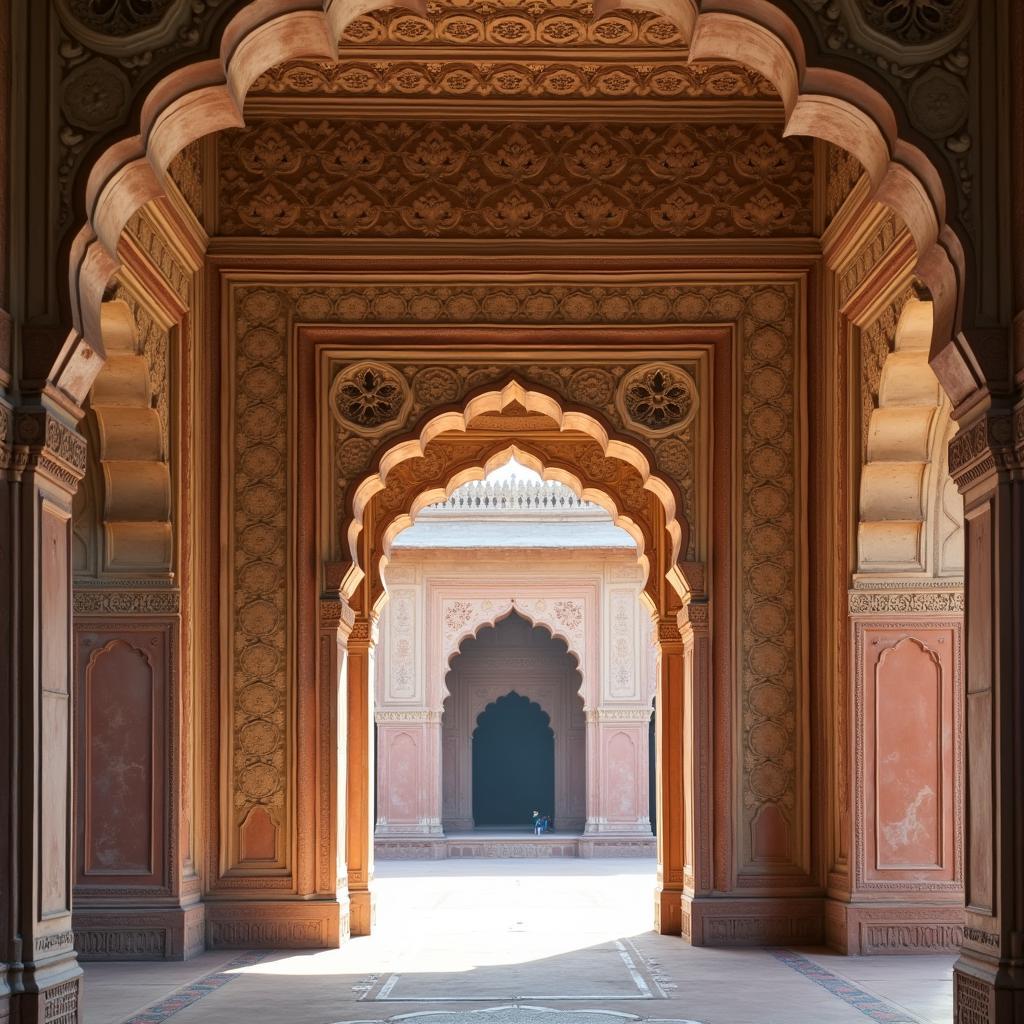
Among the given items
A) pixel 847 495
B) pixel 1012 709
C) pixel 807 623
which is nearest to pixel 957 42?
pixel 1012 709

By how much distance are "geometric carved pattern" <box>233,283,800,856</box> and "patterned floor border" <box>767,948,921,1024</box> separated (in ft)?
3.62

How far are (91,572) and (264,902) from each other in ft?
7.02

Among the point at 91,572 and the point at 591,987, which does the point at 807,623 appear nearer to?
the point at 591,987

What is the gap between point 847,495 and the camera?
9508mm

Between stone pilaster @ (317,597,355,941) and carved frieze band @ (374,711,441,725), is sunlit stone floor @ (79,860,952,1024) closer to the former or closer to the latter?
stone pilaster @ (317,597,355,941)

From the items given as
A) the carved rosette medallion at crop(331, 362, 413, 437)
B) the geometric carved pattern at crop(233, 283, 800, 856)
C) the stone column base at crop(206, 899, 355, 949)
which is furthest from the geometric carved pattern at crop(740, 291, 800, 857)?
the stone column base at crop(206, 899, 355, 949)

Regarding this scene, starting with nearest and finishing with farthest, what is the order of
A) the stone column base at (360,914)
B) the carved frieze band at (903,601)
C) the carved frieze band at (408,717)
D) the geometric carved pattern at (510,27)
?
the geometric carved pattern at (510,27) → the carved frieze band at (903,601) → the stone column base at (360,914) → the carved frieze band at (408,717)

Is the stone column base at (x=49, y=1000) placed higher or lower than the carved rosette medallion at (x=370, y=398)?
lower

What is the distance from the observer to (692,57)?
6.00 meters

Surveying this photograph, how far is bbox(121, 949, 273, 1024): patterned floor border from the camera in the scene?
278 inches

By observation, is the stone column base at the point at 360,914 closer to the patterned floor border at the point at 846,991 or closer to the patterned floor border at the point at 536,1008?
the patterned floor border at the point at 536,1008

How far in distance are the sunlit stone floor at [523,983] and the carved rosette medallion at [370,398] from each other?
120 inches

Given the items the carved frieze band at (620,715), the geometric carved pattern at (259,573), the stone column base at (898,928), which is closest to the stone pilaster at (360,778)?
the geometric carved pattern at (259,573)

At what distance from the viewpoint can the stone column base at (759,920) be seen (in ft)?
32.0
